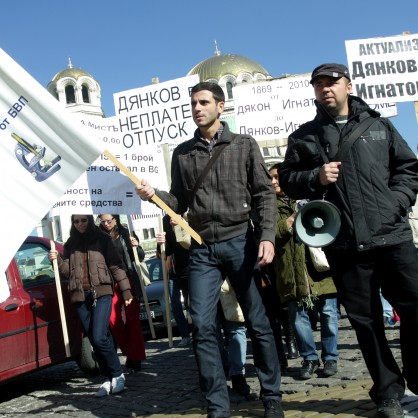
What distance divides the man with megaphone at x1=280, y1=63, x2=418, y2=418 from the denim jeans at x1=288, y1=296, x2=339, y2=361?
1849 millimetres

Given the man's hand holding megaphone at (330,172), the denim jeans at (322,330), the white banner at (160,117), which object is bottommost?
the denim jeans at (322,330)

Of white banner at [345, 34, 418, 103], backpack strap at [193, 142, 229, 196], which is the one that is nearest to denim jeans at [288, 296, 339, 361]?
backpack strap at [193, 142, 229, 196]

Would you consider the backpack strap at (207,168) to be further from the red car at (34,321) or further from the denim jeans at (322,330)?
the red car at (34,321)

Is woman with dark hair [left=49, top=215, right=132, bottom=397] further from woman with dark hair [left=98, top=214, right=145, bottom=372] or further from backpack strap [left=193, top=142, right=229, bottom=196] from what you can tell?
backpack strap [left=193, top=142, right=229, bottom=196]

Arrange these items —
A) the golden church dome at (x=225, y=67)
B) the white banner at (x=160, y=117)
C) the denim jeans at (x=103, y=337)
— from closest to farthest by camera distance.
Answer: the denim jeans at (x=103, y=337), the white banner at (x=160, y=117), the golden church dome at (x=225, y=67)

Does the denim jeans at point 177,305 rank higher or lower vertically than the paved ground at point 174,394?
higher

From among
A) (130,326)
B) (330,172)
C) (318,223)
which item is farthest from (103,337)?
(330,172)

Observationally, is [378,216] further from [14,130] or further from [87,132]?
[14,130]

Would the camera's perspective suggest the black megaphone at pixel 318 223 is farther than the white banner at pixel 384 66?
No

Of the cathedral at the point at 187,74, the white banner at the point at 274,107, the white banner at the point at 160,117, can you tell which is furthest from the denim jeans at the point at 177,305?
the cathedral at the point at 187,74

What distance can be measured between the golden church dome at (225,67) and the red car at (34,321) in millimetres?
86256

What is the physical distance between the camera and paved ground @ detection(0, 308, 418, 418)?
164 inches

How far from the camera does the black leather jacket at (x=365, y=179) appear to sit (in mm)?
3654

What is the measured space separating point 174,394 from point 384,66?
5233mm
